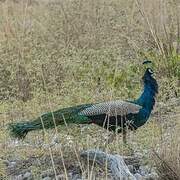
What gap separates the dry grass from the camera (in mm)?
4707

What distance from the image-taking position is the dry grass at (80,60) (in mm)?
4707

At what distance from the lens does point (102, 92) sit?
232 inches

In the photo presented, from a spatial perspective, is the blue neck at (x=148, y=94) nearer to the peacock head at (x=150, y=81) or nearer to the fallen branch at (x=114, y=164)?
the peacock head at (x=150, y=81)

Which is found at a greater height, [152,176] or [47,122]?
[47,122]

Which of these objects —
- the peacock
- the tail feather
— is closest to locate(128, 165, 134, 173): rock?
the peacock

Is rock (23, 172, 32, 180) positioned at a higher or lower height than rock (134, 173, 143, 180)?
lower

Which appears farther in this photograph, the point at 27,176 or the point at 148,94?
the point at 148,94

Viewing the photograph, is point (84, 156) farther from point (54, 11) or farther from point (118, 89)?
Answer: point (54, 11)

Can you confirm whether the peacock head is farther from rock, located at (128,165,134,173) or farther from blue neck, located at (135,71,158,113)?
rock, located at (128,165,134,173)

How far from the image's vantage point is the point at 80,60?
7262mm

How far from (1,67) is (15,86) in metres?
→ 0.37

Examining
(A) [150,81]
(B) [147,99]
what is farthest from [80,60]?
(B) [147,99]

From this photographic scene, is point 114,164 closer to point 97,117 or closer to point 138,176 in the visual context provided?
point 138,176

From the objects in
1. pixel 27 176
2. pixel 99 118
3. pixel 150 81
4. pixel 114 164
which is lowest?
pixel 27 176
